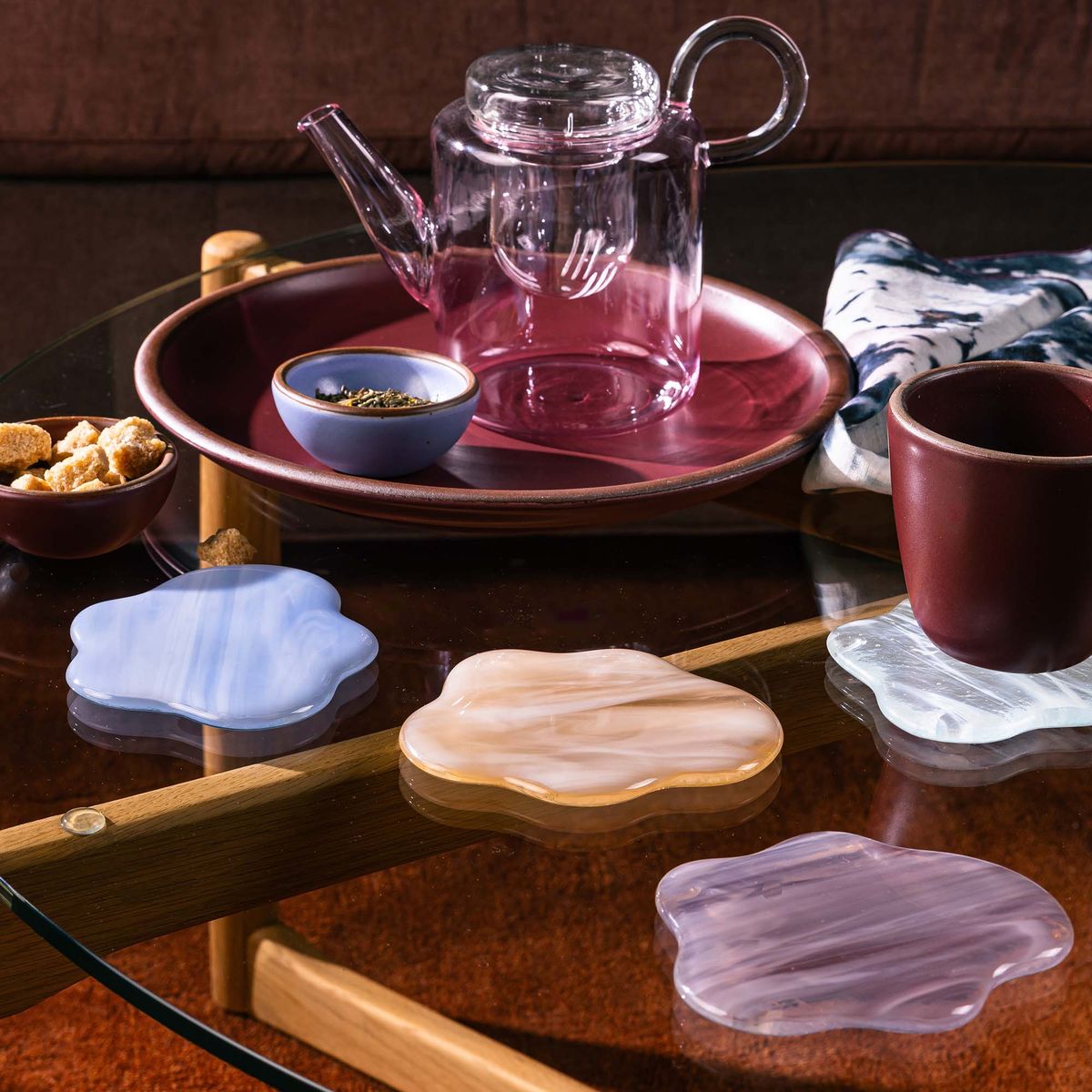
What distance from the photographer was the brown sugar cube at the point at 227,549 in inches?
18.9

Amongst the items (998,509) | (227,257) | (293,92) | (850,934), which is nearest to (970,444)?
(998,509)

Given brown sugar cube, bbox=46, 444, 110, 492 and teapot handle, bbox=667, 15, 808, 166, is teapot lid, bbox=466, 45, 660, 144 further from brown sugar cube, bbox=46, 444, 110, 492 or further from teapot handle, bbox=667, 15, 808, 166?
brown sugar cube, bbox=46, 444, 110, 492

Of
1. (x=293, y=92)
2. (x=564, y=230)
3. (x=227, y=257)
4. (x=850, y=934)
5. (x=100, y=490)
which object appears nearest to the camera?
(x=850, y=934)

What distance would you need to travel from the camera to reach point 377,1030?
14.6 inches

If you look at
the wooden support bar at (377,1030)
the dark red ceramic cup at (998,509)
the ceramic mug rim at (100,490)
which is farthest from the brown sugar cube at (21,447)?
the dark red ceramic cup at (998,509)

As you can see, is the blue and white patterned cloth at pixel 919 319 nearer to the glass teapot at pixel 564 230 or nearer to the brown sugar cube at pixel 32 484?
the glass teapot at pixel 564 230

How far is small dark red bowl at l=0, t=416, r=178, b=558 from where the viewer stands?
453 mm

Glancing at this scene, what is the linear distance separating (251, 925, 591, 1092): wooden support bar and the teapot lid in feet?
1.09

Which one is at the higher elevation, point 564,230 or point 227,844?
point 564,230

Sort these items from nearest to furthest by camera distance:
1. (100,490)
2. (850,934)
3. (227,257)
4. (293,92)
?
(850,934) → (100,490) → (227,257) → (293,92)

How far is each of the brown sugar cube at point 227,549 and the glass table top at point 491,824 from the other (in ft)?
0.04

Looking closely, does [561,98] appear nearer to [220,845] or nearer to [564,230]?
[564,230]

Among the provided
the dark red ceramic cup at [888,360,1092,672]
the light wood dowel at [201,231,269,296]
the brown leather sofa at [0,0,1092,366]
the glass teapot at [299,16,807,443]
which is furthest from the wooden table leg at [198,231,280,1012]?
the brown leather sofa at [0,0,1092,366]

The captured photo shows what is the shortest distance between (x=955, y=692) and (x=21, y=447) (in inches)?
13.7
